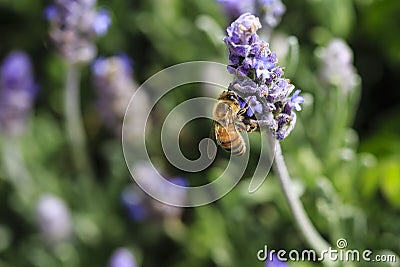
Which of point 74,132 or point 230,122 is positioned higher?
point 74,132

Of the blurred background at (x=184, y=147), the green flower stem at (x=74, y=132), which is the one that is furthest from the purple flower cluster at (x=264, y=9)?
the green flower stem at (x=74, y=132)

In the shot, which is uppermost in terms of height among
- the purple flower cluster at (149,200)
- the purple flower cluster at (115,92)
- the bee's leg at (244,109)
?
the purple flower cluster at (115,92)

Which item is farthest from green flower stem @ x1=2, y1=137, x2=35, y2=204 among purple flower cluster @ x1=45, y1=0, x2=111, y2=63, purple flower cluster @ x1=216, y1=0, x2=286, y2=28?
purple flower cluster @ x1=216, y1=0, x2=286, y2=28

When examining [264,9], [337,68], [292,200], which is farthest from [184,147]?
[292,200]
